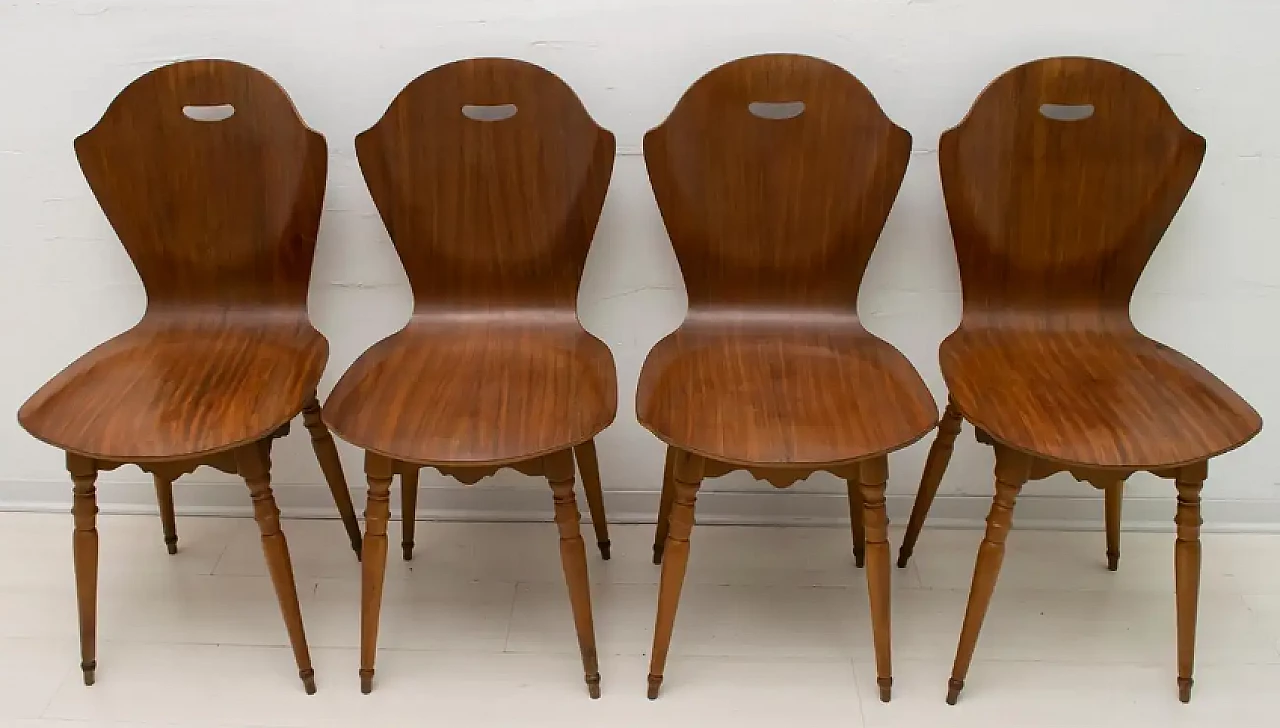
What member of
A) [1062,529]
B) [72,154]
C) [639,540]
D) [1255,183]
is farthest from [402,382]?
[1255,183]

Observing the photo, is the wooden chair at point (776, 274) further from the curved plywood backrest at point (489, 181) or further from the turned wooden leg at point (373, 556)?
the turned wooden leg at point (373, 556)

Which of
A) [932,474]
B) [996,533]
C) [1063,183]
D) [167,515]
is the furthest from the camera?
[167,515]

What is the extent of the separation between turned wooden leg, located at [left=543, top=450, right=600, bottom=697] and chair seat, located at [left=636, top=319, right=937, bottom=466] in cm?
15

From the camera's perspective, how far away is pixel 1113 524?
76.9 inches

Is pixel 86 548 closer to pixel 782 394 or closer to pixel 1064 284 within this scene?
pixel 782 394

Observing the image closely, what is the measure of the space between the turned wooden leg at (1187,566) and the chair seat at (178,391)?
4.41ft

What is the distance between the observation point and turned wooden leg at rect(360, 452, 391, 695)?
1.55 metres

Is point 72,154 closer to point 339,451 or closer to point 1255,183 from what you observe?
point 339,451

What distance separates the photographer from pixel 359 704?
1.66m

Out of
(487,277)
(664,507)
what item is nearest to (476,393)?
(487,277)

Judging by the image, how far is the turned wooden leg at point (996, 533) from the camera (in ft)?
5.09

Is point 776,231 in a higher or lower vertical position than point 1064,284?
higher

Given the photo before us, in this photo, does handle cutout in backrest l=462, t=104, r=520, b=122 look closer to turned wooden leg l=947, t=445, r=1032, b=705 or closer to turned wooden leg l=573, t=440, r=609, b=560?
turned wooden leg l=573, t=440, r=609, b=560

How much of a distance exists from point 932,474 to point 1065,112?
66 cm
